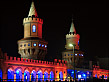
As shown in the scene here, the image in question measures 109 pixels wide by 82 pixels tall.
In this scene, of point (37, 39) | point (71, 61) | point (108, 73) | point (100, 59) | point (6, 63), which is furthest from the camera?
point (100, 59)

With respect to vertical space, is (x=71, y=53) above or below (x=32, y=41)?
below

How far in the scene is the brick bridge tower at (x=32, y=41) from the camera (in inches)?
2554

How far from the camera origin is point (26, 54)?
65.6 meters

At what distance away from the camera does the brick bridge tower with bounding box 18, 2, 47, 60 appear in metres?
64.9

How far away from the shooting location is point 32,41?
2547 inches

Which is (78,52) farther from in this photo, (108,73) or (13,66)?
(13,66)

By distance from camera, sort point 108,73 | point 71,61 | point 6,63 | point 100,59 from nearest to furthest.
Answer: point 6,63 < point 71,61 < point 108,73 < point 100,59

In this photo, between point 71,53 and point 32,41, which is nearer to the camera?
point 32,41

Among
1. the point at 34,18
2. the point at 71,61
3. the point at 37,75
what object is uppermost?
the point at 34,18

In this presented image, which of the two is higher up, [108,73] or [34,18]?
[34,18]

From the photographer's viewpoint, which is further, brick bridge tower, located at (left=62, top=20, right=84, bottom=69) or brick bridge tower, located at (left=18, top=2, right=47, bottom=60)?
brick bridge tower, located at (left=62, top=20, right=84, bottom=69)

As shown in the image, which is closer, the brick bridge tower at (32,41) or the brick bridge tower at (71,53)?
the brick bridge tower at (32,41)

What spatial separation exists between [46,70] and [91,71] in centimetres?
3060

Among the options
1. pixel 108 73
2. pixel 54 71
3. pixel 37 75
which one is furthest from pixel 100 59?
pixel 37 75
